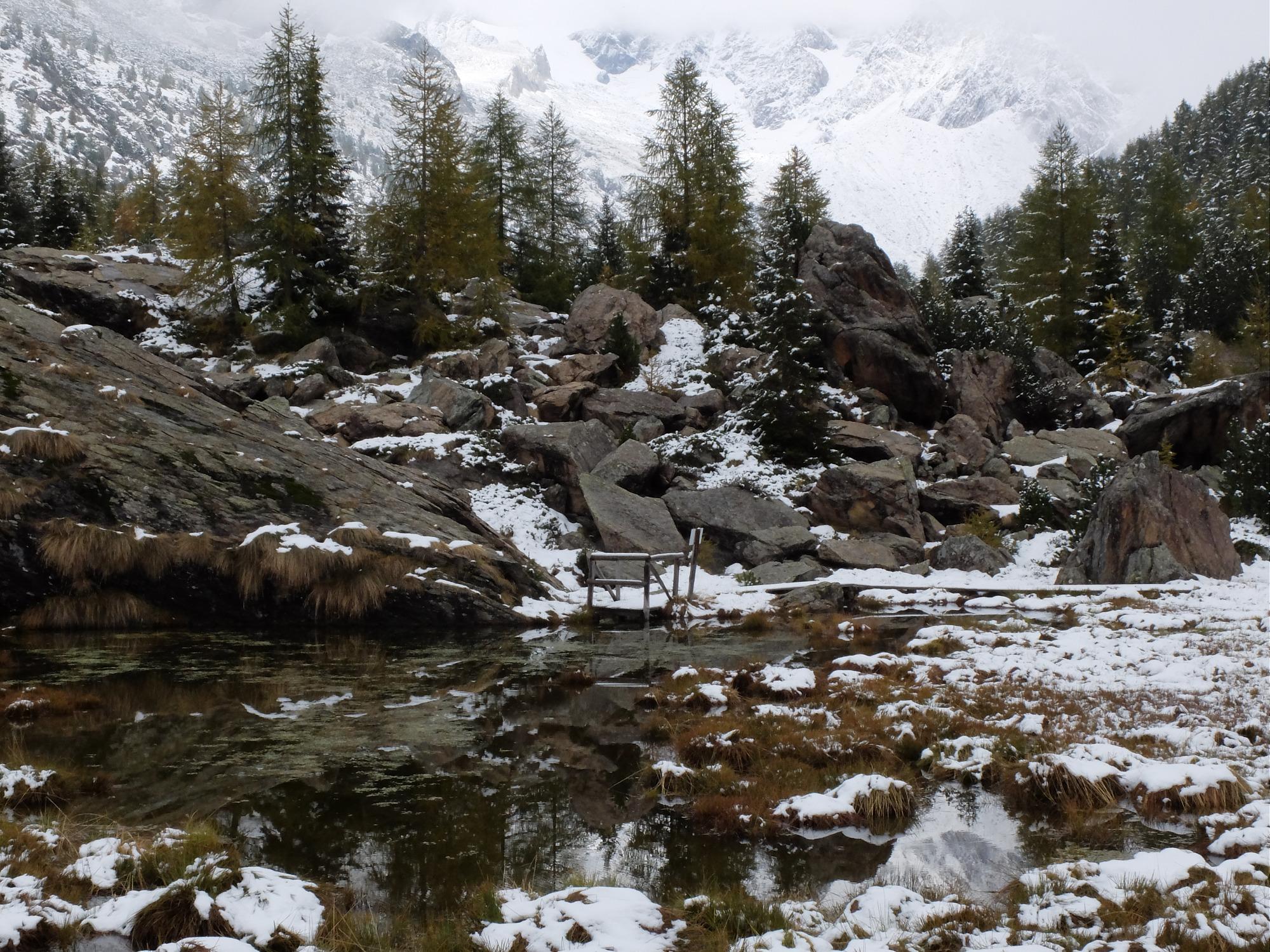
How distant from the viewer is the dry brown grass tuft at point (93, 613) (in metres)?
13.5

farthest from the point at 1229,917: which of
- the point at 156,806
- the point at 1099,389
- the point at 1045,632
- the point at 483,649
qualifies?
the point at 1099,389

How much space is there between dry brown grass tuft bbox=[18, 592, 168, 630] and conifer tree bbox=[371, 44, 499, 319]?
67.4 ft

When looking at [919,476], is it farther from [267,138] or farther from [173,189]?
[173,189]

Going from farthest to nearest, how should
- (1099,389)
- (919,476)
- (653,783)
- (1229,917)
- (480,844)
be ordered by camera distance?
(1099,389)
(919,476)
(653,783)
(480,844)
(1229,917)

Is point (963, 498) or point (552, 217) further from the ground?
point (552, 217)

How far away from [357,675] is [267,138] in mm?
27190

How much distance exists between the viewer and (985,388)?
34.6m

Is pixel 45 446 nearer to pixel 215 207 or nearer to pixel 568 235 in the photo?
pixel 215 207

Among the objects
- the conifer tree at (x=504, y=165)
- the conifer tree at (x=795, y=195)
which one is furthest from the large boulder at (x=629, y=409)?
the conifer tree at (x=504, y=165)

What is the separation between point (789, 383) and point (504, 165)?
25470 millimetres

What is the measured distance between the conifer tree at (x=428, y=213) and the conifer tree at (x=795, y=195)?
50.1 feet

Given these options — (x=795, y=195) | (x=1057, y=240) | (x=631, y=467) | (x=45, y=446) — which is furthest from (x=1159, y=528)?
(x=1057, y=240)

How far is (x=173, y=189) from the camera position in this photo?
104 ft

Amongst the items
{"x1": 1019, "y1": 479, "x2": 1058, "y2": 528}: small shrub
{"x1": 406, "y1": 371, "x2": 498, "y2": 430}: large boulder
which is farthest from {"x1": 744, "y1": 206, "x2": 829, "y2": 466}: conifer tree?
{"x1": 406, "y1": 371, "x2": 498, "y2": 430}: large boulder
